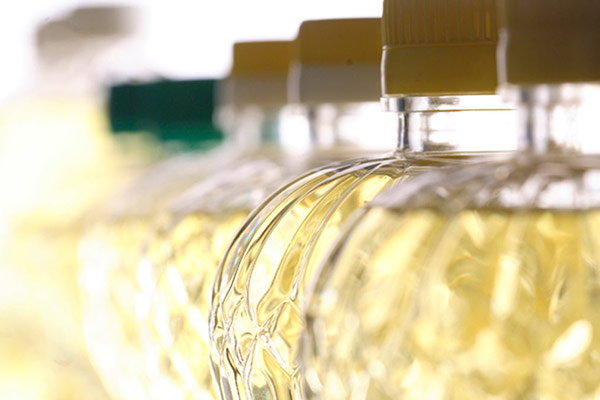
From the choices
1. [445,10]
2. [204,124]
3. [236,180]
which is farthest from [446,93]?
[204,124]

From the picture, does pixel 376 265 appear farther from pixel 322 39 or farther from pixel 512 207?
pixel 322 39

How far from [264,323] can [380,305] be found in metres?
0.07

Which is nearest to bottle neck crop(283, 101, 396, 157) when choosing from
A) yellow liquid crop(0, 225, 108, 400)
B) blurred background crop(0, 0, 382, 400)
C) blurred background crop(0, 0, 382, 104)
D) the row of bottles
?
the row of bottles

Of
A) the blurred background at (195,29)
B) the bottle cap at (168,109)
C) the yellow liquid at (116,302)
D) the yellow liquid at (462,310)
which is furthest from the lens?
the blurred background at (195,29)

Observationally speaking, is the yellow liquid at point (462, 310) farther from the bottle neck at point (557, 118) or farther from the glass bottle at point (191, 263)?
the glass bottle at point (191, 263)

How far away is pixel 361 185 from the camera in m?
0.29

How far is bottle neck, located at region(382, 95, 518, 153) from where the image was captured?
0.92 ft

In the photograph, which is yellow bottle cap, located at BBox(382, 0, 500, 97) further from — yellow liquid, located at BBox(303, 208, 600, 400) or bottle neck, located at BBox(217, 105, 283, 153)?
bottle neck, located at BBox(217, 105, 283, 153)

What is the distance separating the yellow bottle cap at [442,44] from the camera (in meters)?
0.26

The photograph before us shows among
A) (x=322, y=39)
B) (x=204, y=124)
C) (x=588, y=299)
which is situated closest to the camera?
(x=588, y=299)

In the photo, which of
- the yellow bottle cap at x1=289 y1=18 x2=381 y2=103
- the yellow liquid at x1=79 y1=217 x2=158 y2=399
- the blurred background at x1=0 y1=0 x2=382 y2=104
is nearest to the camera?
the yellow bottle cap at x1=289 y1=18 x2=381 y2=103

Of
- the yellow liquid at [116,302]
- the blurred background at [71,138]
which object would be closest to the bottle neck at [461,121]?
the yellow liquid at [116,302]

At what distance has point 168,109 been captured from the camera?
2.32 feet

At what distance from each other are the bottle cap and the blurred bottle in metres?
0.03
